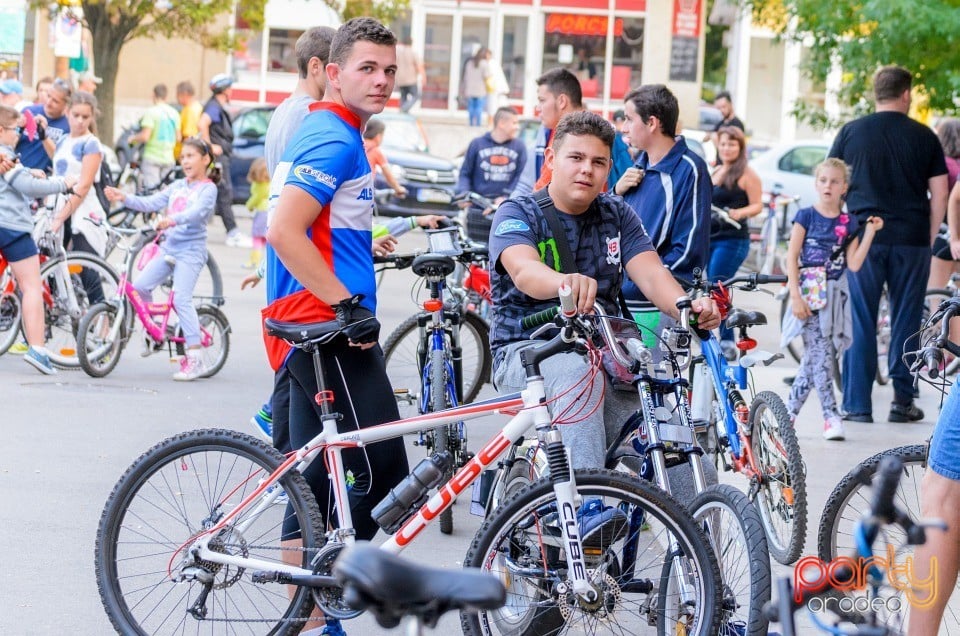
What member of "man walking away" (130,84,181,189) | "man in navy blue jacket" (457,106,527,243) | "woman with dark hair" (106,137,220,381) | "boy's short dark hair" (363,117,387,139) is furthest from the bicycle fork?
"man walking away" (130,84,181,189)

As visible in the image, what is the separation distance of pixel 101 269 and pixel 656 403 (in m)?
6.83

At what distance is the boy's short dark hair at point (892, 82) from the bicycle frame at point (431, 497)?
20.3 ft

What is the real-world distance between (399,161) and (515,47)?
16.3m

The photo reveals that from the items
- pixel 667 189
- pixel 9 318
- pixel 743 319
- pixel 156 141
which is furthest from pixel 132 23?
pixel 743 319

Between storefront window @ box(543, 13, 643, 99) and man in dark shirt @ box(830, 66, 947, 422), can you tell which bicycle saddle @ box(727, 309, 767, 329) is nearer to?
man in dark shirt @ box(830, 66, 947, 422)

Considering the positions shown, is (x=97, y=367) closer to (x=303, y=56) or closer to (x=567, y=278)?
(x=303, y=56)

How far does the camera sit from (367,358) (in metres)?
4.98

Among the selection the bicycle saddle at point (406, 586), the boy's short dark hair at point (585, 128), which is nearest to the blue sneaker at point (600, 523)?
the boy's short dark hair at point (585, 128)

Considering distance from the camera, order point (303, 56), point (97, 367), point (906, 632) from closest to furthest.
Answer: point (906, 632), point (303, 56), point (97, 367)

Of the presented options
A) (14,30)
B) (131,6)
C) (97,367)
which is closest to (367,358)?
(97,367)

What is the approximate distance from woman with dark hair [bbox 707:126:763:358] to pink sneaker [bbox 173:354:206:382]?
3.75m

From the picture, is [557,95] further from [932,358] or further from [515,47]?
[515,47]

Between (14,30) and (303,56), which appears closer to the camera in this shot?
(303,56)

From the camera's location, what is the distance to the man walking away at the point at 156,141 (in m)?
22.0
